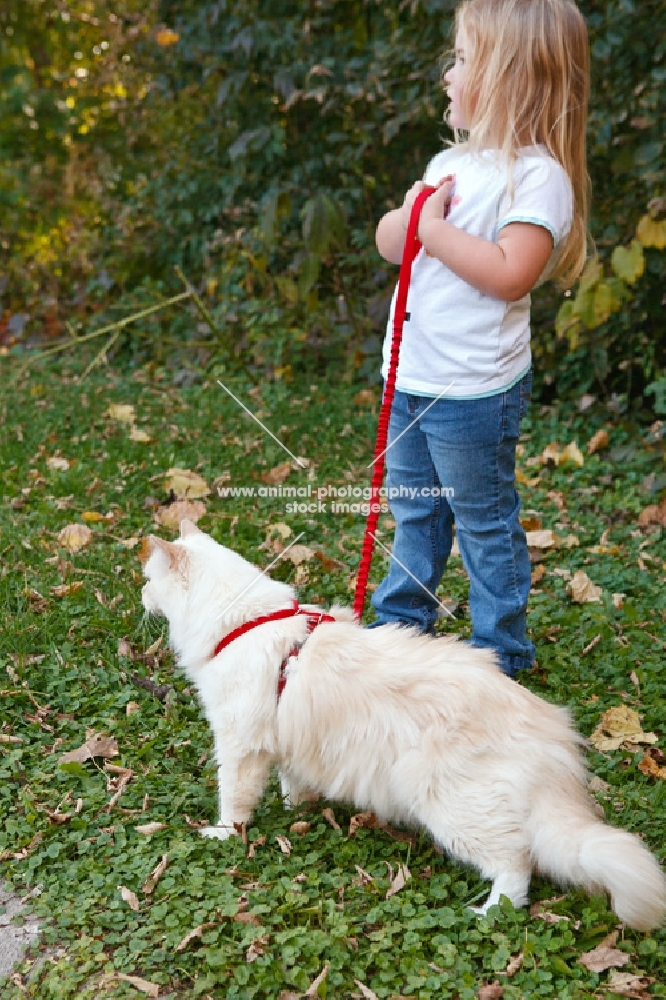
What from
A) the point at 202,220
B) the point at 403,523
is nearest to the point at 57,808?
the point at 403,523

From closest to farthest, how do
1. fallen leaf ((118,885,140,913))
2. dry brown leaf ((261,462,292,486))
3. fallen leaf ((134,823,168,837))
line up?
fallen leaf ((118,885,140,913)) → fallen leaf ((134,823,168,837)) → dry brown leaf ((261,462,292,486))

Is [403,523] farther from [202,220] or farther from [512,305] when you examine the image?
[202,220]

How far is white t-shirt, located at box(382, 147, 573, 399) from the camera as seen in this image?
7.52 feet

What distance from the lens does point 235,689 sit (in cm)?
226

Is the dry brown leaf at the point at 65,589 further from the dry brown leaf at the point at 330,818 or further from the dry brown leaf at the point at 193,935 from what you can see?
the dry brown leaf at the point at 193,935

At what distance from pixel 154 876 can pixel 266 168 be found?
196 inches

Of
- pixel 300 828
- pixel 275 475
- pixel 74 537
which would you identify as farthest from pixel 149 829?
→ pixel 275 475

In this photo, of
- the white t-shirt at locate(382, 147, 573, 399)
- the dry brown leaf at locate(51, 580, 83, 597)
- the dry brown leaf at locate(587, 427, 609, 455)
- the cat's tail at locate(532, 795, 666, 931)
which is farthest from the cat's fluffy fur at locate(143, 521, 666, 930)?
the dry brown leaf at locate(587, 427, 609, 455)

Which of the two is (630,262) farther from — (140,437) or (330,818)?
(330,818)

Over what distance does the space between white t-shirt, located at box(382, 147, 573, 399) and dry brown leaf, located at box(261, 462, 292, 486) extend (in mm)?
1901

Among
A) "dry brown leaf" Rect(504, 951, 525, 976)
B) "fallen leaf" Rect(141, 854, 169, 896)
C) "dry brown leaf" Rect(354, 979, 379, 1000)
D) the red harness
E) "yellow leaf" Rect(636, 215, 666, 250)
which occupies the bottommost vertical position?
"fallen leaf" Rect(141, 854, 169, 896)

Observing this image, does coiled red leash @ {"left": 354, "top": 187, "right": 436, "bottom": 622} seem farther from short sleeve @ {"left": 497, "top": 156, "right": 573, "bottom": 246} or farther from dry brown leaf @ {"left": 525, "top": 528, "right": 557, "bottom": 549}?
dry brown leaf @ {"left": 525, "top": 528, "right": 557, "bottom": 549}

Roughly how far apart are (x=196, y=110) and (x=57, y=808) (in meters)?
5.54

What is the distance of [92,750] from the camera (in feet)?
8.61
